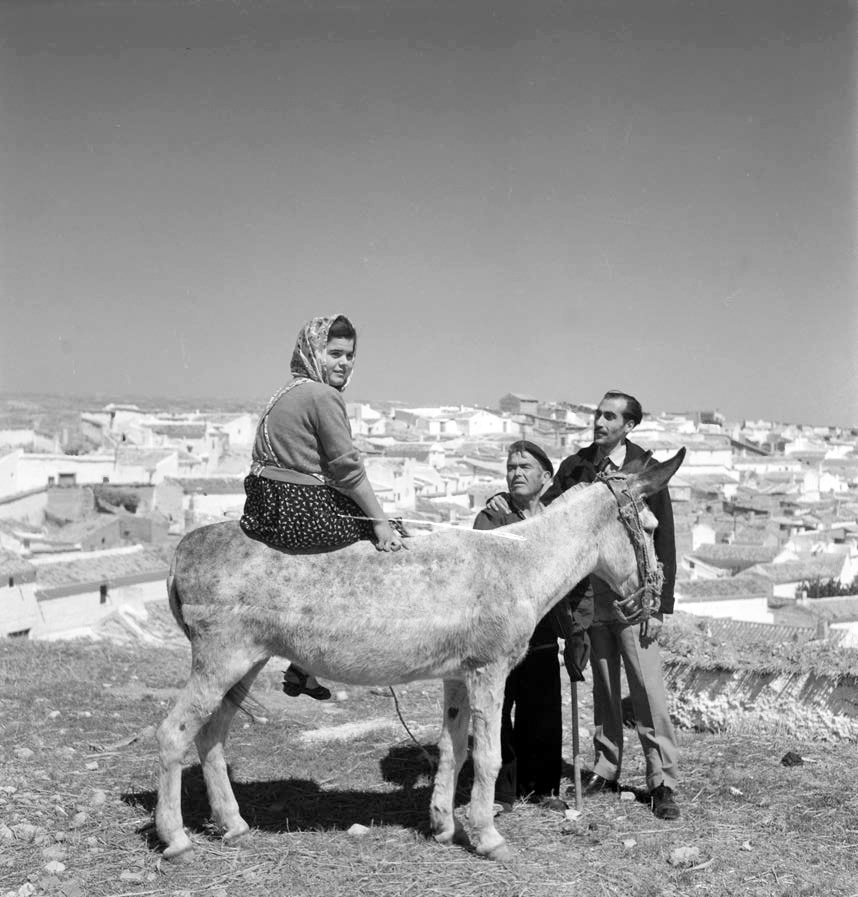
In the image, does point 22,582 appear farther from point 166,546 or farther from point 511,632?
point 511,632

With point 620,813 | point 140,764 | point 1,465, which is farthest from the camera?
point 1,465

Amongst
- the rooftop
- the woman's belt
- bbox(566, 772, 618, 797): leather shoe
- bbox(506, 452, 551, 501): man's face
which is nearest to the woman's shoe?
the woman's belt

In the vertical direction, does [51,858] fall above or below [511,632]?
below

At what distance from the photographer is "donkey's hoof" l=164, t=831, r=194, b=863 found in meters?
4.67

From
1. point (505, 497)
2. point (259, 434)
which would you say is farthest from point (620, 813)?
point (259, 434)

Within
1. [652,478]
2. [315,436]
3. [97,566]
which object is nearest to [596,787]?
[652,478]

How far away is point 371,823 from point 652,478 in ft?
8.44

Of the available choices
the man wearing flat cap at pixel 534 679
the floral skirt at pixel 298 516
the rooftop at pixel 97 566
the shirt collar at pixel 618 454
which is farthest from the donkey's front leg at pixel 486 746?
the rooftop at pixel 97 566

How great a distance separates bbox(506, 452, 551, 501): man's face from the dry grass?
76.4 inches

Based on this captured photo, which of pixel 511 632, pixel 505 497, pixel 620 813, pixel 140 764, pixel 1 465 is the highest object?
pixel 505 497

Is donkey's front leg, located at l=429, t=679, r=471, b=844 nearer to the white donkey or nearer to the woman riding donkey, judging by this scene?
the white donkey

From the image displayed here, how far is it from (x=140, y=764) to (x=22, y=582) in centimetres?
1422

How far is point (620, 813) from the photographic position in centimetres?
550

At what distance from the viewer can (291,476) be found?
15.5 ft
